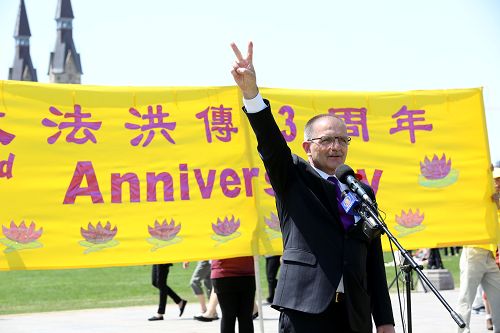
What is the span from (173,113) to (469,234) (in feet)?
11.7

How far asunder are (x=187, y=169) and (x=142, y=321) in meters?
6.75

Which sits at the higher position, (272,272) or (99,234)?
(99,234)

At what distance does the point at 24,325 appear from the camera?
1488 centimetres

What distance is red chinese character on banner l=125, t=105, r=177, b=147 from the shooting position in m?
8.90

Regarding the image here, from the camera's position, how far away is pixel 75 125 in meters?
8.67

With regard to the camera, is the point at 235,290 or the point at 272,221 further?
the point at 272,221

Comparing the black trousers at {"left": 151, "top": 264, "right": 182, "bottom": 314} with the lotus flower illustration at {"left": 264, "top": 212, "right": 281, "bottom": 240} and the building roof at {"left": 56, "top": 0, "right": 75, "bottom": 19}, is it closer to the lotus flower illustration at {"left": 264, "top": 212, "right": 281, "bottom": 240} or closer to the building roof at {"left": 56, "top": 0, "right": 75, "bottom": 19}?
the lotus flower illustration at {"left": 264, "top": 212, "right": 281, "bottom": 240}

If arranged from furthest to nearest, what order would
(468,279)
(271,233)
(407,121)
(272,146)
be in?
(468,279), (407,121), (271,233), (272,146)

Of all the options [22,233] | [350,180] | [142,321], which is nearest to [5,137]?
[22,233]

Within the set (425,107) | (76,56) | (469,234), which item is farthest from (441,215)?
(76,56)

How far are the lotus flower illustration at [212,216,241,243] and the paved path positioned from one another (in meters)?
4.14

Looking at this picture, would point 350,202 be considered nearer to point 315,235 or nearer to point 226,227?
point 315,235

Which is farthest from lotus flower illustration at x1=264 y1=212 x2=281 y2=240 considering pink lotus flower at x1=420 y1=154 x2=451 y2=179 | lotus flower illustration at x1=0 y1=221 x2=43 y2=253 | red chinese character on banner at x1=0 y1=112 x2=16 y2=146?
red chinese character on banner at x1=0 y1=112 x2=16 y2=146

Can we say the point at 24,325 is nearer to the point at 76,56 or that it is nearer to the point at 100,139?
the point at 100,139
